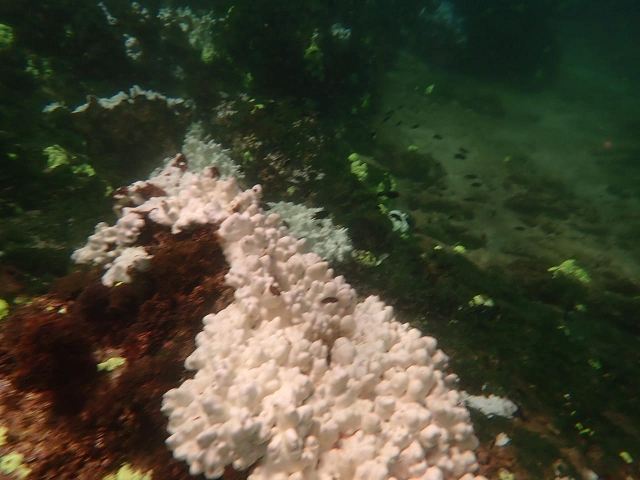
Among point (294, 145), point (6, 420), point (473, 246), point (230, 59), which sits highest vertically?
point (230, 59)

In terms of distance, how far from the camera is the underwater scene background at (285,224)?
2.55m

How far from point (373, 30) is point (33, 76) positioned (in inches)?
516

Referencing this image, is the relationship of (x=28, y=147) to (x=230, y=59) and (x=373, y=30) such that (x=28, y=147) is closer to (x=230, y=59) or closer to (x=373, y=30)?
(x=230, y=59)

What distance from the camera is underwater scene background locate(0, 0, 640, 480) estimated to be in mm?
2551

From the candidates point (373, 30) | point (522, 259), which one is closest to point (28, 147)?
point (522, 259)

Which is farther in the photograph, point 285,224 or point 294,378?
point 285,224

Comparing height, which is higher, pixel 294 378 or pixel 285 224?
pixel 285 224

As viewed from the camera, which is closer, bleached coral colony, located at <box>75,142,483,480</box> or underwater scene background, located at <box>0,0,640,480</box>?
bleached coral colony, located at <box>75,142,483,480</box>

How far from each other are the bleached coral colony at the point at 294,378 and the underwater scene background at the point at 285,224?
0.09 meters

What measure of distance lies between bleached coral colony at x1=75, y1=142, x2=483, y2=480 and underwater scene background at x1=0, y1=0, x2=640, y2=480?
85 mm

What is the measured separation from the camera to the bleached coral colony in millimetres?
2275

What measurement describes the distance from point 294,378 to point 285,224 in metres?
2.94

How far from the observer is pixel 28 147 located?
4.52m

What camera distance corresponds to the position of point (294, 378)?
2.54m
